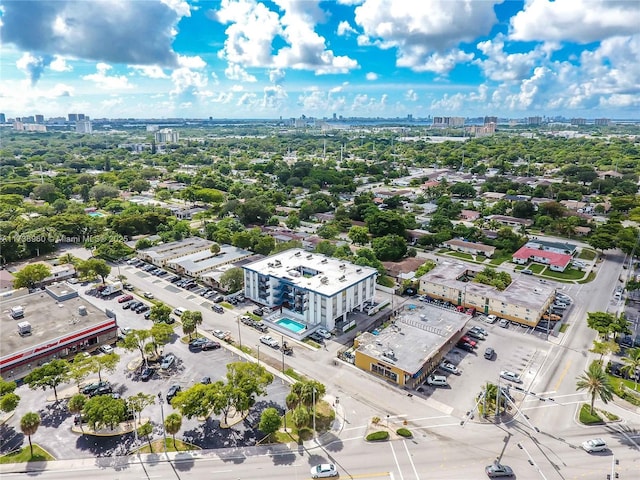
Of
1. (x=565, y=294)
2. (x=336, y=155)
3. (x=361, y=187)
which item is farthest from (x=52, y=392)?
(x=336, y=155)

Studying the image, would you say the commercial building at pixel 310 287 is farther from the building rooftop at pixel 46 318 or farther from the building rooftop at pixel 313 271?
the building rooftop at pixel 46 318

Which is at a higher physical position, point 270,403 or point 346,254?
point 346,254

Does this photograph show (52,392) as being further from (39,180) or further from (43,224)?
(39,180)

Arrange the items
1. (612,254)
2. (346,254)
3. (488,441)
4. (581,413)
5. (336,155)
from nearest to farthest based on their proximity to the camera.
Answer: (488,441)
(581,413)
(346,254)
(612,254)
(336,155)

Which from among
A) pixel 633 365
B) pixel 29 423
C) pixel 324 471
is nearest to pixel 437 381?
pixel 324 471

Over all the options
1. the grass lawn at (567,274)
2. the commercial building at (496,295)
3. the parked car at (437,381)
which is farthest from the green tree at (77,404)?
the grass lawn at (567,274)

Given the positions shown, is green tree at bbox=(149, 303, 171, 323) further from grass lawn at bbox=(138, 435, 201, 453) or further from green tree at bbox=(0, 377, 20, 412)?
grass lawn at bbox=(138, 435, 201, 453)
